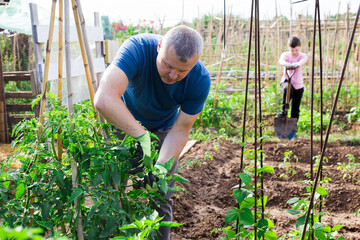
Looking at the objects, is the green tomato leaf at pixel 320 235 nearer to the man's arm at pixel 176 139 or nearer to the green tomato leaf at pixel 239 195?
the green tomato leaf at pixel 239 195

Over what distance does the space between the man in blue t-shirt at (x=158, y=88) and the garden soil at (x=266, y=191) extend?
1.16 ft

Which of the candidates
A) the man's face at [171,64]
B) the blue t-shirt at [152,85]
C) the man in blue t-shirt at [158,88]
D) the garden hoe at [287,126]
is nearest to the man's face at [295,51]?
the garden hoe at [287,126]

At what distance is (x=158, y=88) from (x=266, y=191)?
2.04 meters

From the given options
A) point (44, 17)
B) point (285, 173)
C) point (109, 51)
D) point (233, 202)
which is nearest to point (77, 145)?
point (233, 202)

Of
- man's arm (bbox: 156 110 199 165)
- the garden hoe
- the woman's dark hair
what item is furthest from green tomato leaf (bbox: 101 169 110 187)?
the woman's dark hair

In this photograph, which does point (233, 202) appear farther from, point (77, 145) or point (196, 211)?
point (77, 145)

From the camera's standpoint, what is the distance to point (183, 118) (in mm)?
2180

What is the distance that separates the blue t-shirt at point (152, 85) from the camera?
79.7 inches

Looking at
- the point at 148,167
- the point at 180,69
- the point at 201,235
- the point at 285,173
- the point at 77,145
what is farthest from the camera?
the point at 285,173

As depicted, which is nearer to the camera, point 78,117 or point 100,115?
point 78,117

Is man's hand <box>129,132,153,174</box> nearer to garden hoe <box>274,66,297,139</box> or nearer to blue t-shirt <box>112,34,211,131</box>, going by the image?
blue t-shirt <box>112,34,211,131</box>

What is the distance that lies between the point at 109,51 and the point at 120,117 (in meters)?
4.91

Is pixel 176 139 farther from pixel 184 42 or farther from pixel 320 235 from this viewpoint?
pixel 320 235

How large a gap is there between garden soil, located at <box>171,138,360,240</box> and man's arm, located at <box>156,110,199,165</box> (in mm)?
295
